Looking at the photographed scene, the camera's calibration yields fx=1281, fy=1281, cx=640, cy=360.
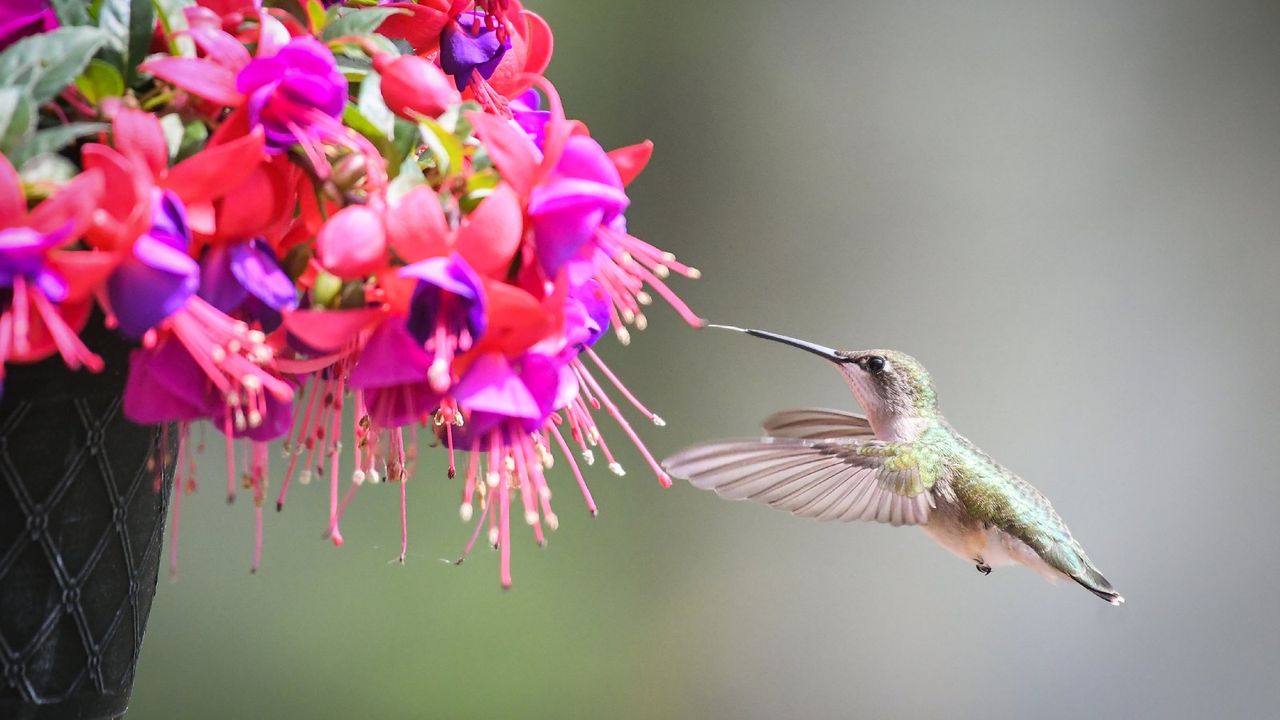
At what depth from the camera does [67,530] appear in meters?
0.71

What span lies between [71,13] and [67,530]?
28 cm

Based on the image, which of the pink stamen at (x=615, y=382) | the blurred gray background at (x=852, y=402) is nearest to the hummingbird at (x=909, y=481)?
the pink stamen at (x=615, y=382)

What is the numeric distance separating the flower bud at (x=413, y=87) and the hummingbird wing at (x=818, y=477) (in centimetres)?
61

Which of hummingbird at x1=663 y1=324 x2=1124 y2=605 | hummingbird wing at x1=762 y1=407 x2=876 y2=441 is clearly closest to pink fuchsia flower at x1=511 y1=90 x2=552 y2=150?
hummingbird at x1=663 y1=324 x2=1124 y2=605

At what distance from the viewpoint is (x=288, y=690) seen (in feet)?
9.19

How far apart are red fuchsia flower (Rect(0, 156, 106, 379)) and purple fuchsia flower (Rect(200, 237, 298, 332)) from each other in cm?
7

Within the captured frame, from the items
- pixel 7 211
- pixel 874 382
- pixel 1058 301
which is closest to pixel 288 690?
pixel 874 382

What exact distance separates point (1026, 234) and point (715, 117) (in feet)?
2.99

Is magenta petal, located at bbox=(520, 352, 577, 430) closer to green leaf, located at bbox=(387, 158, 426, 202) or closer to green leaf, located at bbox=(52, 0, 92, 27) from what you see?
green leaf, located at bbox=(387, 158, 426, 202)

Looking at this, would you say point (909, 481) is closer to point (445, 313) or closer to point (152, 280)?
point (445, 313)

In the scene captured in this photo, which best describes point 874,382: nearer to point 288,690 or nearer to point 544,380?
point 544,380

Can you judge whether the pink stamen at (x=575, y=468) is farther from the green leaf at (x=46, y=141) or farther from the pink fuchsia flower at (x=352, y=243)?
the green leaf at (x=46, y=141)

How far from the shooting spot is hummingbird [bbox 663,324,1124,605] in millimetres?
1467

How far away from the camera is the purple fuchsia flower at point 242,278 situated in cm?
64
